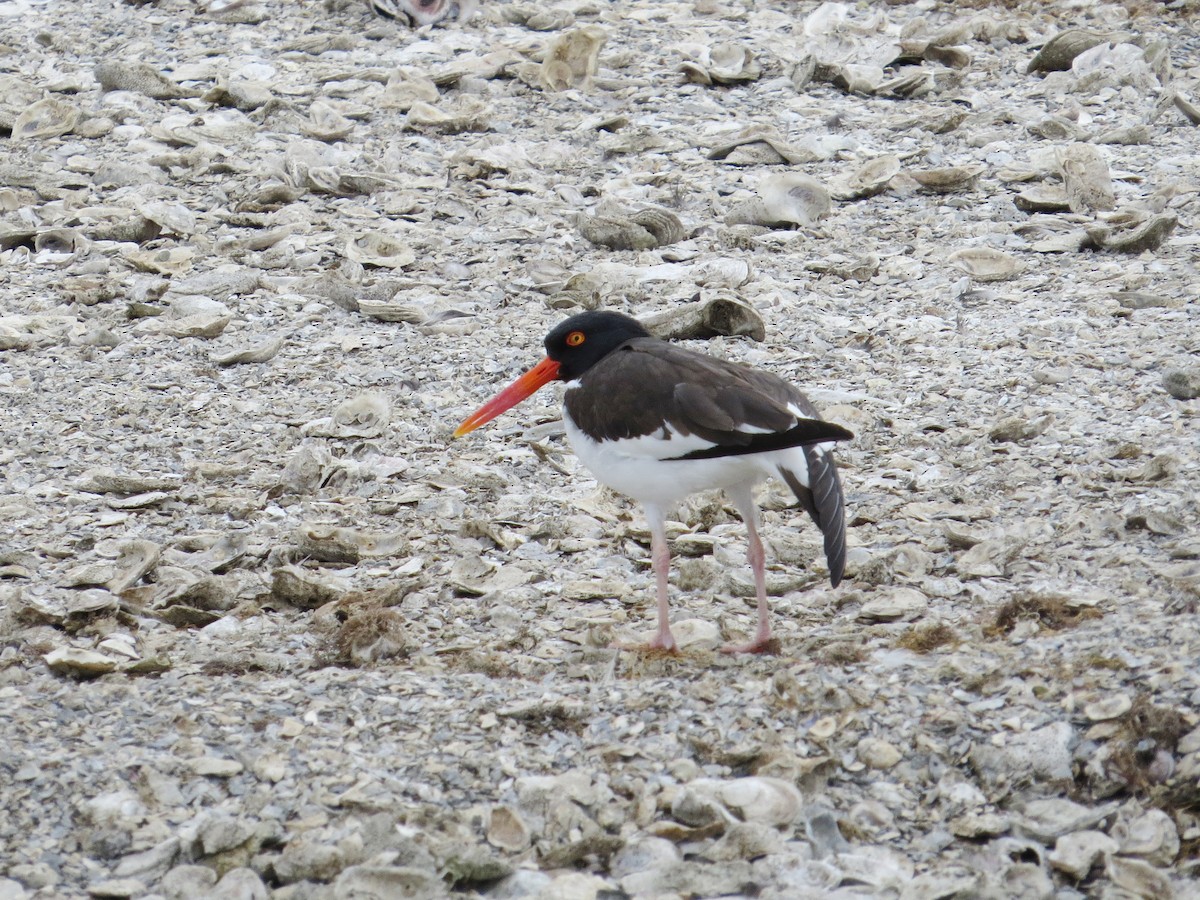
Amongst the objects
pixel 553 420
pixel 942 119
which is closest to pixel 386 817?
pixel 553 420

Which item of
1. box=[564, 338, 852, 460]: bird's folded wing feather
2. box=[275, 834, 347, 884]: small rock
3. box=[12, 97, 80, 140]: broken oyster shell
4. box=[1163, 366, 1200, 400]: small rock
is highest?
box=[564, 338, 852, 460]: bird's folded wing feather

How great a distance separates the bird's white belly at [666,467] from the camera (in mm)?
4039

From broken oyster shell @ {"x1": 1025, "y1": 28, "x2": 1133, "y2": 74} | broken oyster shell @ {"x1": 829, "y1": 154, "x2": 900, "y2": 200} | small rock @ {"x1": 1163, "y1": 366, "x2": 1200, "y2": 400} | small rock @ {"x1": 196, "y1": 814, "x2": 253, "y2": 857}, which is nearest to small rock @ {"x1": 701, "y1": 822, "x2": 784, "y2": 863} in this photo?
small rock @ {"x1": 196, "y1": 814, "x2": 253, "y2": 857}

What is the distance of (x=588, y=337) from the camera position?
189 inches

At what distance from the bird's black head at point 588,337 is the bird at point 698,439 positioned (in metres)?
0.20

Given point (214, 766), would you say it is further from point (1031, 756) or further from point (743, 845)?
point (1031, 756)

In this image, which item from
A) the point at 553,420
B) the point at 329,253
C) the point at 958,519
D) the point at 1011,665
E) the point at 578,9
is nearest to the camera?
the point at 1011,665

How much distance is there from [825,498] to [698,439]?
0.40 meters

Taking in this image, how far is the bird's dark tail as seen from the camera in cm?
389

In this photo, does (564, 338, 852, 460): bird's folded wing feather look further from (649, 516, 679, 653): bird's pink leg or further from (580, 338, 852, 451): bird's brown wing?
(649, 516, 679, 653): bird's pink leg

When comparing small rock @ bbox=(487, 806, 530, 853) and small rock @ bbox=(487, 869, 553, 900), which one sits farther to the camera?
small rock @ bbox=(487, 806, 530, 853)

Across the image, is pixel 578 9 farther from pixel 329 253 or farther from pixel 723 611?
pixel 723 611

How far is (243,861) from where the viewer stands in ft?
9.59

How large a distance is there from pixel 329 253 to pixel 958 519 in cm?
360
